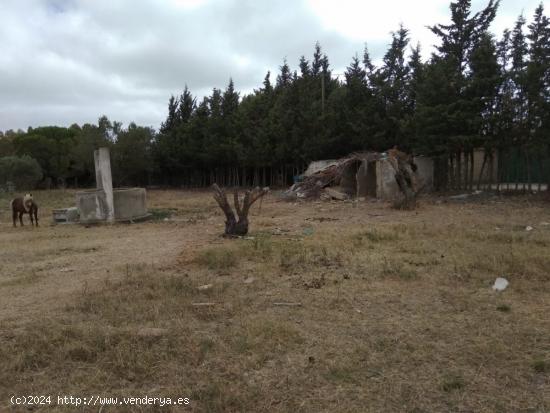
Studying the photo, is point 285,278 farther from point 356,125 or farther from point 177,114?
point 177,114

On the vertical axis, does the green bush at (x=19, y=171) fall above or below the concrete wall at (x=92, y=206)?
above

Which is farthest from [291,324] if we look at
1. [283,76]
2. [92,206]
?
[283,76]

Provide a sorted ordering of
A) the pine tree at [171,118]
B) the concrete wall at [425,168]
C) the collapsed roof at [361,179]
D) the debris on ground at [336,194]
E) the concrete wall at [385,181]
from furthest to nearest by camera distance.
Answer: the pine tree at [171,118]
the concrete wall at [425,168]
the debris on ground at [336,194]
the collapsed roof at [361,179]
the concrete wall at [385,181]

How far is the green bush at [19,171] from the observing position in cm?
3841

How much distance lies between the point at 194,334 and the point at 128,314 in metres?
1.05

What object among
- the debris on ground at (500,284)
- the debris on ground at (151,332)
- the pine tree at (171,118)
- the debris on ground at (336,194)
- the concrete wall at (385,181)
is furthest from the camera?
the pine tree at (171,118)

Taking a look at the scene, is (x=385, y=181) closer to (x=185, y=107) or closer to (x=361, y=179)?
(x=361, y=179)

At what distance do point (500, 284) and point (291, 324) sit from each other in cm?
299

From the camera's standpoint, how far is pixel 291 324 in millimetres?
5082

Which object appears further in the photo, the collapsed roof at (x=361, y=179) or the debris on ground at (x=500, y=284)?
the collapsed roof at (x=361, y=179)

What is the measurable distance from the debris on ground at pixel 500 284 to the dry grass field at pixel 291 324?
0.31 feet

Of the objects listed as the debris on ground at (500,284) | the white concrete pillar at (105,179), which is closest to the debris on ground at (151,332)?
the debris on ground at (500,284)

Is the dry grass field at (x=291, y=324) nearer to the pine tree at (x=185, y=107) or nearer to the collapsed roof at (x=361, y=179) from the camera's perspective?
the collapsed roof at (x=361, y=179)

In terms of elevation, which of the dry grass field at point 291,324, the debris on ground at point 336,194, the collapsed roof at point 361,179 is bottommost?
the dry grass field at point 291,324
